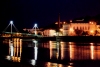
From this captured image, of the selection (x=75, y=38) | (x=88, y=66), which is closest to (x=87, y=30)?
(x=75, y=38)

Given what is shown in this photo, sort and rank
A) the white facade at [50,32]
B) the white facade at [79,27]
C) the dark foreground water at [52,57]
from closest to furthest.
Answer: the dark foreground water at [52,57], the white facade at [79,27], the white facade at [50,32]

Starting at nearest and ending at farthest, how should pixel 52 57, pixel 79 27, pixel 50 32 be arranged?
pixel 52 57 < pixel 79 27 < pixel 50 32

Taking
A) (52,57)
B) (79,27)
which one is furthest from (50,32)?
Answer: (52,57)

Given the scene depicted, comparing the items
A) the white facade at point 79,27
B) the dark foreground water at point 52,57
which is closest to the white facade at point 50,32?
the white facade at point 79,27

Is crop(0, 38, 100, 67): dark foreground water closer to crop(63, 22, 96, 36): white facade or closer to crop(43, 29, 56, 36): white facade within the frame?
crop(63, 22, 96, 36): white facade

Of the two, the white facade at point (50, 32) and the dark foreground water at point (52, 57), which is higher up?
the white facade at point (50, 32)

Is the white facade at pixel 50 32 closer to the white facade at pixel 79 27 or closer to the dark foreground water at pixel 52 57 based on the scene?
the white facade at pixel 79 27

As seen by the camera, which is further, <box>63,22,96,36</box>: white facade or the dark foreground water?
<box>63,22,96,36</box>: white facade

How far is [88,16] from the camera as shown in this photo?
82.1 metres

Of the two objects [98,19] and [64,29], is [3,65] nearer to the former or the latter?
[64,29]

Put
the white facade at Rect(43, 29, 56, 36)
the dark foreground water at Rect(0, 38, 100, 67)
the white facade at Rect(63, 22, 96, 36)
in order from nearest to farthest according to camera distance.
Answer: the dark foreground water at Rect(0, 38, 100, 67)
the white facade at Rect(63, 22, 96, 36)
the white facade at Rect(43, 29, 56, 36)

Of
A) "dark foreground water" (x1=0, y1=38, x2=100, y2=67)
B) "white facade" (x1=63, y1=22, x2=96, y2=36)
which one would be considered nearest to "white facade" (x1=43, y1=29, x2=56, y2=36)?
"white facade" (x1=63, y1=22, x2=96, y2=36)

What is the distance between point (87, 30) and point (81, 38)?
994 inches

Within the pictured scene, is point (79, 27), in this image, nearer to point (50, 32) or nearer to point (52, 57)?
point (50, 32)
